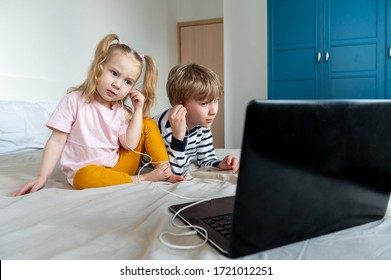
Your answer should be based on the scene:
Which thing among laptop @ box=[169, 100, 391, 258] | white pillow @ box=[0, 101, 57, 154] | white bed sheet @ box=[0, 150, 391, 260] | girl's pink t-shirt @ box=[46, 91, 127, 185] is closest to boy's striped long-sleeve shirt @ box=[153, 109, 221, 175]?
girl's pink t-shirt @ box=[46, 91, 127, 185]

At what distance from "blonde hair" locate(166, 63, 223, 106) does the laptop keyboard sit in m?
0.67

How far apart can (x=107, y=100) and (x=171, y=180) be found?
1.26 ft

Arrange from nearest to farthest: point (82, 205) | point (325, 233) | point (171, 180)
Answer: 1. point (325, 233)
2. point (82, 205)
3. point (171, 180)

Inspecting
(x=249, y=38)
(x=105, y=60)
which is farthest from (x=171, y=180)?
(x=249, y=38)

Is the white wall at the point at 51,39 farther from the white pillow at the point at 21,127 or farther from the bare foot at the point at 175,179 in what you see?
the bare foot at the point at 175,179

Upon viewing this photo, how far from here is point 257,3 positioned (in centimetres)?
354

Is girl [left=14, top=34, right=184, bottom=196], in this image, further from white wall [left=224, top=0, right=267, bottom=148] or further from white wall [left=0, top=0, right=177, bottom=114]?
white wall [left=224, top=0, right=267, bottom=148]

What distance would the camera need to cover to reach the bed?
507mm

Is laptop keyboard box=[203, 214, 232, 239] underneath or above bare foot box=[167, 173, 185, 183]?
above

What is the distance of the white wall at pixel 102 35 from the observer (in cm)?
215

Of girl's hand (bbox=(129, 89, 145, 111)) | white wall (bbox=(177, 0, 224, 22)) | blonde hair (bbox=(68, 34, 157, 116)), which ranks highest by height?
white wall (bbox=(177, 0, 224, 22))

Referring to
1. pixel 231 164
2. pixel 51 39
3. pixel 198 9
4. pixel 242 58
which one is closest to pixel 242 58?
pixel 242 58

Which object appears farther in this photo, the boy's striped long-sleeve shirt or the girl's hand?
the boy's striped long-sleeve shirt
